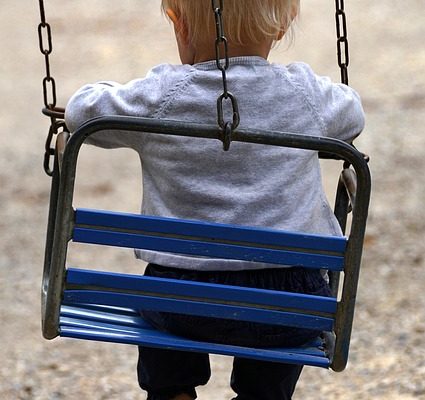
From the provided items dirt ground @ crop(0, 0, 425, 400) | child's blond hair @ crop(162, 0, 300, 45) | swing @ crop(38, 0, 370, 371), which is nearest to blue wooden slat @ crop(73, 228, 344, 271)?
swing @ crop(38, 0, 370, 371)

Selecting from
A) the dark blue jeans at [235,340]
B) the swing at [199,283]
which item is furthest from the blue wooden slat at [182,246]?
the dark blue jeans at [235,340]

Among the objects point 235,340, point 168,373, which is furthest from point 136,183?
point 235,340

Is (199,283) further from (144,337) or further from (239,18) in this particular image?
(239,18)

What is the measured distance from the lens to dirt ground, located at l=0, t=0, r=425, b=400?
12.5 ft

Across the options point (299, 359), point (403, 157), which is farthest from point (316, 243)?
point (403, 157)

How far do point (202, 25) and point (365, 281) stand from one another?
2.83 m

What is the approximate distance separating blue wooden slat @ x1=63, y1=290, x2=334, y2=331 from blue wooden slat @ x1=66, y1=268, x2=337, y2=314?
0.04 feet

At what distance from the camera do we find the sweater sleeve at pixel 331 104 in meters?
2.03

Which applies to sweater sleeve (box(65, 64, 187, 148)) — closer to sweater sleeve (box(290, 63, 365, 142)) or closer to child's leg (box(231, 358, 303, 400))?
sweater sleeve (box(290, 63, 365, 142))

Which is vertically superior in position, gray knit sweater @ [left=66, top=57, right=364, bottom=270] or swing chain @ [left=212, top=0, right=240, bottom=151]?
swing chain @ [left=212, top=0, right=240, bottom=151]

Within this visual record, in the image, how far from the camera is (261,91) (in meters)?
2.00

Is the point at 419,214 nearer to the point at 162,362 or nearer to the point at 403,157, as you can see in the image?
the point at 403,157

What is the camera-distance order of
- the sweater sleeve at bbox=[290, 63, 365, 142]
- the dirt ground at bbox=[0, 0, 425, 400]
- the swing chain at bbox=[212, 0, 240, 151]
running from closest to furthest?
the swing chain at bbox=[212, 0, 240, 151] → the sweater sleeve at bbox=[290, 63, 365, 142] → the dirt ground at bbox=[0, 0, 425, 400]

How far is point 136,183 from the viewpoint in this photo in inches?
243
